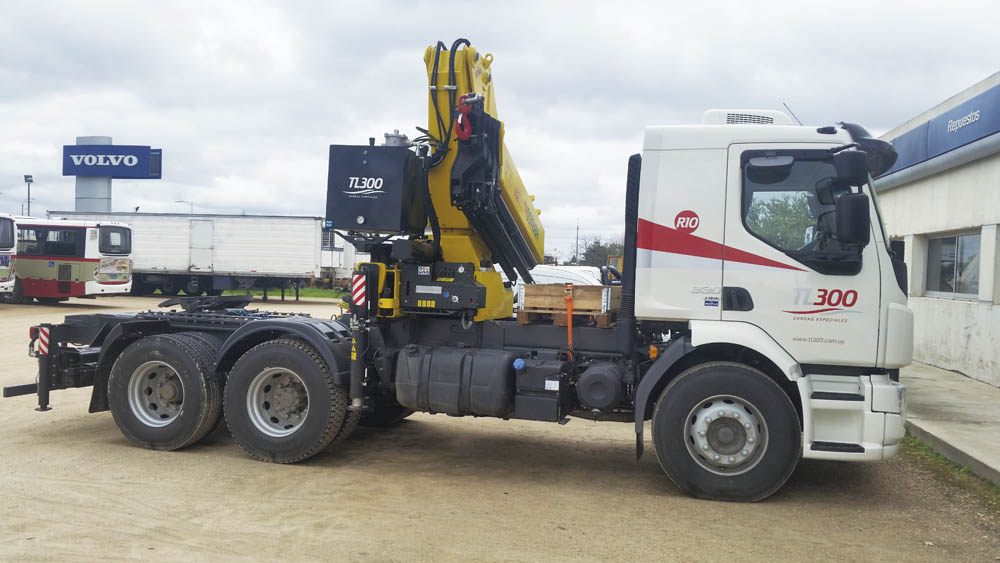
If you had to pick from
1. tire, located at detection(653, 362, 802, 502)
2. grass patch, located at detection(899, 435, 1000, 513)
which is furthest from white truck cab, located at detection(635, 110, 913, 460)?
grass patch, located at detection(899, 435, 1000, 513)

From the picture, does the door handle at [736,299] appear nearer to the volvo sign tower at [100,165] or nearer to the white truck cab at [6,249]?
the white truck cab at [6,249]

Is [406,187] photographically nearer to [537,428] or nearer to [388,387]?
[388,387]

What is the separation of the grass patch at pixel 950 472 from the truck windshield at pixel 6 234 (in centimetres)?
2540

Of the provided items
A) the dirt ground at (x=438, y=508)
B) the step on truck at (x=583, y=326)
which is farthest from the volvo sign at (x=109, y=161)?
the step on truck at (x=583, y=326)

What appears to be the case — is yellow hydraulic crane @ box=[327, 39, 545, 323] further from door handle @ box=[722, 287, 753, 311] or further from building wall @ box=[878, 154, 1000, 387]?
building wall @ box=[878, 154, 1000, 387]

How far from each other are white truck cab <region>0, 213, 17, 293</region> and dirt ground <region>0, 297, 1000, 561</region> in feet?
61.7

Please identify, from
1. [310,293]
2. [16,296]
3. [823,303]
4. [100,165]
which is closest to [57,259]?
[16,296]

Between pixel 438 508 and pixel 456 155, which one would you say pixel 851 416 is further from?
pixel 456 155

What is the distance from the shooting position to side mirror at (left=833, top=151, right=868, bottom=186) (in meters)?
5.59

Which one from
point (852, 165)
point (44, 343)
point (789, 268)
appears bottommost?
point (44, 343)

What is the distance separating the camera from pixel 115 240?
27.7m

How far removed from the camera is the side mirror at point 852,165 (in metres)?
5.59

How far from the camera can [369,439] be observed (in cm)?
835

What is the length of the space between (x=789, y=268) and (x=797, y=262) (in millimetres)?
75
